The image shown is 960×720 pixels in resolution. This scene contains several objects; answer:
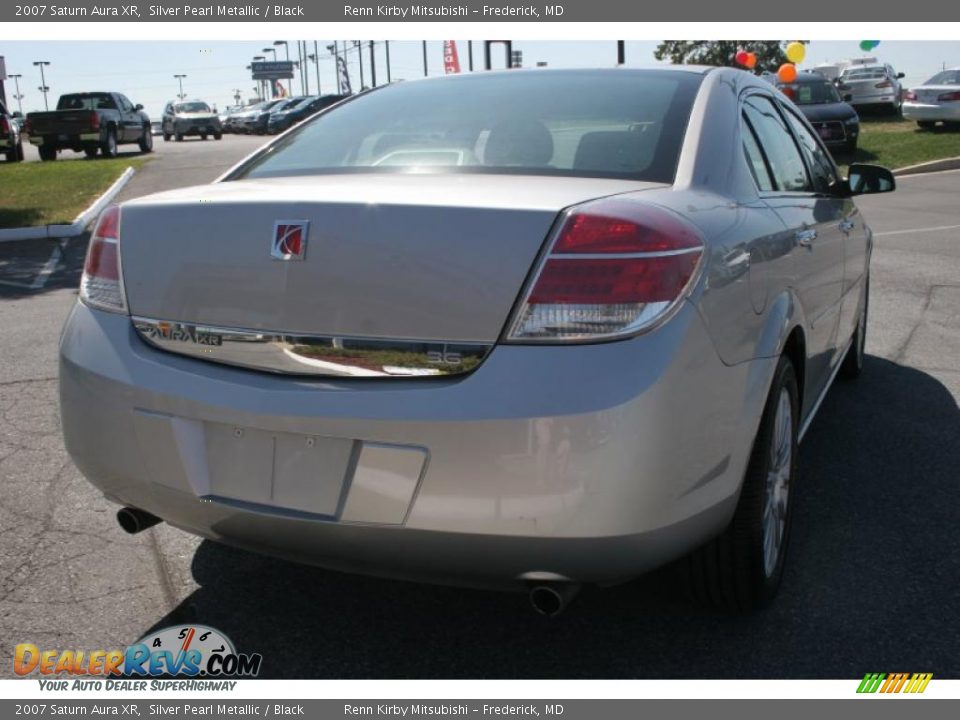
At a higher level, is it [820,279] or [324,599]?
[820,279]

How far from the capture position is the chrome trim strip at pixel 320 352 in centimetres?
240

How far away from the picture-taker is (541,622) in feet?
10.2

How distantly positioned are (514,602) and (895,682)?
1066 mm

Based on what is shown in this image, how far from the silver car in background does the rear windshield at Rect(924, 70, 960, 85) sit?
25353mm

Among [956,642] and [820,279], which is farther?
[820,279]

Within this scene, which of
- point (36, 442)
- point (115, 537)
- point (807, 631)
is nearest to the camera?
point (807, 631)

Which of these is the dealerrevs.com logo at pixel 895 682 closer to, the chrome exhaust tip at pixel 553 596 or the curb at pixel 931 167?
the chrome exhaust tip at pixel 553 596

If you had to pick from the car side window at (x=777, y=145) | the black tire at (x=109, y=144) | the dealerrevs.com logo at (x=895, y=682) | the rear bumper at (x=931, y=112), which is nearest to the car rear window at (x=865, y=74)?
the rear bumper at (x=931, y=112)

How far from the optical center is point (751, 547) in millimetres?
2945

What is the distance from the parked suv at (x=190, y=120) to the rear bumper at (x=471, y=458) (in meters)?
44.7

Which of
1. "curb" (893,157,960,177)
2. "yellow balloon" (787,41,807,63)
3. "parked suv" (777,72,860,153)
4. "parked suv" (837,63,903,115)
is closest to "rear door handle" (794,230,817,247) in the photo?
"curb" (893,157,960,177)

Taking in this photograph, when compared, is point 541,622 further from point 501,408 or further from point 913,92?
point 913,92
